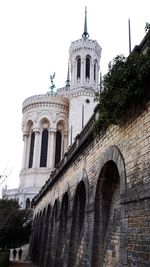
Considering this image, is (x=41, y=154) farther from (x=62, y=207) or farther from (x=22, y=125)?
(x=62, y=207)

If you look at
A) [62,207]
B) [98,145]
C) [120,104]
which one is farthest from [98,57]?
[120,104]

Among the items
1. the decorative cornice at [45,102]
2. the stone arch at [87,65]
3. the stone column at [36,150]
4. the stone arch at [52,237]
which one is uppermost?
the stone arch at [87,65]

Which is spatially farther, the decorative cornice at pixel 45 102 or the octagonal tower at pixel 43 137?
the decorative cornice at pixel 45 102

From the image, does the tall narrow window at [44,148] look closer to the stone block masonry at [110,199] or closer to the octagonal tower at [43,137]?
the octagonal tower at [43,137]

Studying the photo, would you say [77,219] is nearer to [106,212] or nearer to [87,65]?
[106,212]

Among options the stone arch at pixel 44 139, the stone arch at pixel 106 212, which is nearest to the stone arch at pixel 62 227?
the stone arch at pixel 106 212

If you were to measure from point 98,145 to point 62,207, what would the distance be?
7900 mm

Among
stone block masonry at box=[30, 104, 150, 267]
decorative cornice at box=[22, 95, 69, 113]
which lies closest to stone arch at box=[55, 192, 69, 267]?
stone block masonry at box=[30, 104, 150, 267]

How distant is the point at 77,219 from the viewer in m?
15.1

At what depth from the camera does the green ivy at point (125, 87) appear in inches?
292

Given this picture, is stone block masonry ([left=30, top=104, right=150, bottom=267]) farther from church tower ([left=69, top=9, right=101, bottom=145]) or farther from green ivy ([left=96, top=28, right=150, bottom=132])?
church tower ([left=69, top=9, right=101, bottom=145])

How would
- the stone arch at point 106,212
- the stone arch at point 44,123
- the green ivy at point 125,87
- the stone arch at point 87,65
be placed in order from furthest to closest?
1. the stone arch at point 44,123
2. the stone arch at point 87,65
3. the stone arch at point 106,212
4. the green ivy at point 125,87

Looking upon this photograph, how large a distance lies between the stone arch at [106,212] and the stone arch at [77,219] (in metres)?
3.17

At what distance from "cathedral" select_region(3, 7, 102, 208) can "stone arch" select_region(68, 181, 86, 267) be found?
108ft
